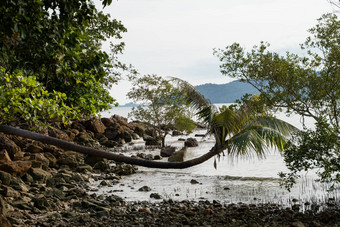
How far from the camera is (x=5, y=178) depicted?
10383mm

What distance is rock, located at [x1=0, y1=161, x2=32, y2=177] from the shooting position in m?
11.2

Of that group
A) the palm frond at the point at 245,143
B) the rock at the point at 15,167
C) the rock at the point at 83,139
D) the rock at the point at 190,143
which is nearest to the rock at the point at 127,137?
the rock at the point at 190,143

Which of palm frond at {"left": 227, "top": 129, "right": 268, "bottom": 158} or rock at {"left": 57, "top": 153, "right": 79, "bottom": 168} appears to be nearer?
palm frond at {"left": 227, "top": 129, "right": 268, "bottom": 158}

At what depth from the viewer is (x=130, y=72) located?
26.9 metres

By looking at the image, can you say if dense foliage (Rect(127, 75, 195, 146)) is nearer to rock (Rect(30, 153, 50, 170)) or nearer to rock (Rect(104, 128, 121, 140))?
rock (Rect(104, 128, 121, 140))

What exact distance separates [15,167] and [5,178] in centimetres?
103

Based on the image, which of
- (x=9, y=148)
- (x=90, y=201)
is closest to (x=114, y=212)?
(x=90, y=201)

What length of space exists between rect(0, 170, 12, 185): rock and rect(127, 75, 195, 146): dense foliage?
15.2 metres

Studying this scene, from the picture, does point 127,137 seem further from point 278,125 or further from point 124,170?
point 278,125

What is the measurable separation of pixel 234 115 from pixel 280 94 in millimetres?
3101

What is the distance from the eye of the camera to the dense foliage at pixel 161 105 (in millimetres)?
25141

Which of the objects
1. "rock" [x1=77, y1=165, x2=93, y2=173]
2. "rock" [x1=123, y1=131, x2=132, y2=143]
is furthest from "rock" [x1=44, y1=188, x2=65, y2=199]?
"rock" [x1=123, y1=131, x2=132, y2=143]

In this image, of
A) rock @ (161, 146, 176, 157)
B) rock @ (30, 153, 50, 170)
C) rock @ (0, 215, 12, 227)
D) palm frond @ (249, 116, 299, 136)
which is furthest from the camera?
rock @ (161, 146, 176, 157)

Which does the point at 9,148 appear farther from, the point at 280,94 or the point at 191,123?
the point at 191,123
